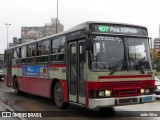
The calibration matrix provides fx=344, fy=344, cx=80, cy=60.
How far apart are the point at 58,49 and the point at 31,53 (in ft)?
12.0

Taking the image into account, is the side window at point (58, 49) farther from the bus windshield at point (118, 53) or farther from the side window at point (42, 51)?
the bus windshield at point (118, 53)

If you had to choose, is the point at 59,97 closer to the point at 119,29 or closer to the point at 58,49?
the point at 58,49

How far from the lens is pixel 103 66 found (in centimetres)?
1052

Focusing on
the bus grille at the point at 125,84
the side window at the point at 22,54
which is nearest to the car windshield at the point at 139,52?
the bus grille at the point at 125,84

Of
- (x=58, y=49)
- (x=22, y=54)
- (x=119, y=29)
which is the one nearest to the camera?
(x=119, y=29)

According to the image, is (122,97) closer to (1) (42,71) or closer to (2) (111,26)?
(2) (111,26)

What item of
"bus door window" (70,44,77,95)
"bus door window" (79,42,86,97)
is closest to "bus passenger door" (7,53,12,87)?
"bus door window" (70,44,77,95)

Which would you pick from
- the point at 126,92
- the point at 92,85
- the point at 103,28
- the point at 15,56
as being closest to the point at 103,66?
the point at 92,85

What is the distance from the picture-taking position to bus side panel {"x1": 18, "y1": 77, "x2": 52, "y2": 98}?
47.0 ft

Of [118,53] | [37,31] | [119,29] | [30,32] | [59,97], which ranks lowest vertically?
[59,97]

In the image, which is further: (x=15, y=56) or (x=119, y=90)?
(x=15, y=56)

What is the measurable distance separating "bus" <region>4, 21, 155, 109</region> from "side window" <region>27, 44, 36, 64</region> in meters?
3.12

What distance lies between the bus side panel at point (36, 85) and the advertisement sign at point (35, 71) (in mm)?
217

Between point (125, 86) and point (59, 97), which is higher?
point (125, 86)
